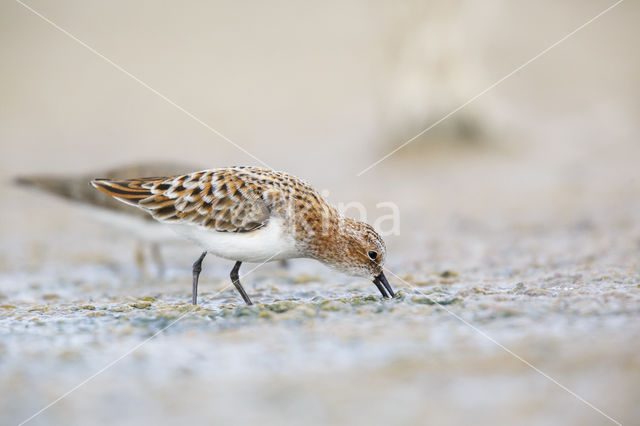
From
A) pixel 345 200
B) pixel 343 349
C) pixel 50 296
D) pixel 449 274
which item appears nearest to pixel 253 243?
pixel 343 349

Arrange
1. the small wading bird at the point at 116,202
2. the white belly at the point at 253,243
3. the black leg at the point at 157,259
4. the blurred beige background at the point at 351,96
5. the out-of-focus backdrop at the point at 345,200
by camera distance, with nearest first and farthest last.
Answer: the out-of-focus backdrop at the point at 345,200 → the white belly at the point at 253,243 → the small wading bird at the point at 116,202 → the black leg at the point at 157,259 → the blurred beige background at the point at 351,96

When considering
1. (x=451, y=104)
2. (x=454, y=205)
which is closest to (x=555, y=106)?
(x=451, y=104)

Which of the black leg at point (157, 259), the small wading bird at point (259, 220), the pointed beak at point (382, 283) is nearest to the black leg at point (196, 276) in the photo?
the small wading bird at point (259, 220)

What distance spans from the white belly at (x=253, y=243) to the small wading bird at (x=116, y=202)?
76.5 inches

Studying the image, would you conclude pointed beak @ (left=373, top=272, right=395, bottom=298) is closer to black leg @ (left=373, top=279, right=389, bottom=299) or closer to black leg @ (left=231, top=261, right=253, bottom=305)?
black leg @ (left=373, top=279, right=389, bottom=299)

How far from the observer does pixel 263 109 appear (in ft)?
56.4

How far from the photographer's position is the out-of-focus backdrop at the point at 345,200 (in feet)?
14.0

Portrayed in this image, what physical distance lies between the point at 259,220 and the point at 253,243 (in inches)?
7.5

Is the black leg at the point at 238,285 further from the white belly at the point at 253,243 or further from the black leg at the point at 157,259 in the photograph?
the black leg at the point at 157,259

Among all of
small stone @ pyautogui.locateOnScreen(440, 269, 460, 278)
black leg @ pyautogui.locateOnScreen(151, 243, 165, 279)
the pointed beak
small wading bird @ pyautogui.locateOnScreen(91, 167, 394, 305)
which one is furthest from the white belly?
black leg @ pyautogui.locateOnScreen(151, 243, 165, 279)

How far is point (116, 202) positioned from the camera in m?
8.28

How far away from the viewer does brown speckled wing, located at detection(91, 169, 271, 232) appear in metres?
6.00

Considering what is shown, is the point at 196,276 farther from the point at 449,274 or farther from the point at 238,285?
the point at 449,274

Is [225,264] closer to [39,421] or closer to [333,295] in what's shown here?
[333,295]
